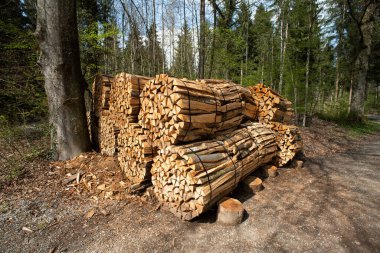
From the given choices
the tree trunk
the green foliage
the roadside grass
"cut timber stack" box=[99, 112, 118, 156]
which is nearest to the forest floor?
the roadside grass

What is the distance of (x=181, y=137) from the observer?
2902mm

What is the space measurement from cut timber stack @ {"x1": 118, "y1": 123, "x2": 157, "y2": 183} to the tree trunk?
1183 millimetres

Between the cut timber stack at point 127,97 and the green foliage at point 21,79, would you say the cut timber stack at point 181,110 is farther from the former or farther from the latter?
the green foliage at point 21,79

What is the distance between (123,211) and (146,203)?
13.9 inches

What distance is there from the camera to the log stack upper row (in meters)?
2.74

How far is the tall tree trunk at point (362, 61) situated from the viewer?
1156 centimetres

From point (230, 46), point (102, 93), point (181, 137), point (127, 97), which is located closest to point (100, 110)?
point (102, 93)

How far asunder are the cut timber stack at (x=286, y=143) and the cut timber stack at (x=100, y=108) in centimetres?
375

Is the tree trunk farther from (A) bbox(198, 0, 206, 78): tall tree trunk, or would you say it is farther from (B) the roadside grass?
(A) bbox(198, 0, 206, 78): tall tree trunk

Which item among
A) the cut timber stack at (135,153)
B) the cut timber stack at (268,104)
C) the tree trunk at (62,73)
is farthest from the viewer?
the cut timber stack at (268,104)

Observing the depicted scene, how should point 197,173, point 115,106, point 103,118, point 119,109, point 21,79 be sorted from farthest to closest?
1. point 21,79
2. point 103,118
3. point 115,106
4. point 119,109
5. point 197,173

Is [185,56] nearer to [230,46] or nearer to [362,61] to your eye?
[230,46]

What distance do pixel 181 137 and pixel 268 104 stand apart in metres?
2.95

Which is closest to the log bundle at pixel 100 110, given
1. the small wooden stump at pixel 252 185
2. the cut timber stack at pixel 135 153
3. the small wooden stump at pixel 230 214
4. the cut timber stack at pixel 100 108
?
the cut timber stack at pixel 100 108
